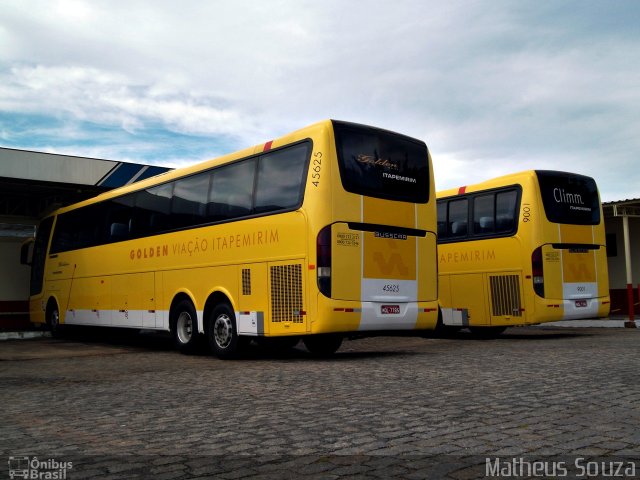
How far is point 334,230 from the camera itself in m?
10.4

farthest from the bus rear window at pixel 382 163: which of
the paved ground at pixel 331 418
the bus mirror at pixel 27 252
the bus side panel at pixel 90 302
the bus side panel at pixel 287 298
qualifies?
the bus mirror at pixel 27 252

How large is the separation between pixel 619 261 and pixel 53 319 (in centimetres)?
1921

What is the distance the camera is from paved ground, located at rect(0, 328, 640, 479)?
4.28 meters

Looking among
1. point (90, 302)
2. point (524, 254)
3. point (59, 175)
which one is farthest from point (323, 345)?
point (59, 175)

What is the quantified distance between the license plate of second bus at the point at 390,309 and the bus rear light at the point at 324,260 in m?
1.16

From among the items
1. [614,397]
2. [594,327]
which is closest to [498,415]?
[614,397]

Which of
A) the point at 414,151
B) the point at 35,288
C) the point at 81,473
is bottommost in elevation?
the point at 81,473

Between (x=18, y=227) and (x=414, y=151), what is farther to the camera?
(x=18, y=227)

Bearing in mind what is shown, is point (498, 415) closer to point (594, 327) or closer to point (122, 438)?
point (122, 438)

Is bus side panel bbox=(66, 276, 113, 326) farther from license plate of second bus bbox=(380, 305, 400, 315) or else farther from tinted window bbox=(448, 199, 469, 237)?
tinted window bbox=(448, 199, 469, 237)

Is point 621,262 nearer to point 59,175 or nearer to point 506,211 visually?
point 506,211

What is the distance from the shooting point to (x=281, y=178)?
11.0m

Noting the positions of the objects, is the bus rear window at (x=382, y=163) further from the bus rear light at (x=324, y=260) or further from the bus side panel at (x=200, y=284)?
the bus side panel at (x=200, y=284)

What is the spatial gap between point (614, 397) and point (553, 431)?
5.64ft
